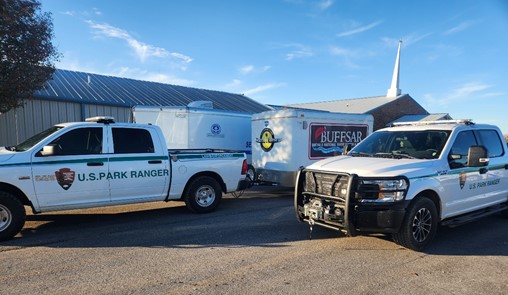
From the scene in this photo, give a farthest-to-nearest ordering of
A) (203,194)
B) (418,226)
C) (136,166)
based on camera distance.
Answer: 1. (203,194)
2. (136,166)
3. (418,226)

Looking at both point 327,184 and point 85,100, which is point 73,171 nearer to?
point 327,184

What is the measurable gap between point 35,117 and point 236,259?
1409 centimetres

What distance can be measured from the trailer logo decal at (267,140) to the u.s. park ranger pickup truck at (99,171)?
237 centimetres

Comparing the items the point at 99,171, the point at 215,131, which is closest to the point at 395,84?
the point at 215,131

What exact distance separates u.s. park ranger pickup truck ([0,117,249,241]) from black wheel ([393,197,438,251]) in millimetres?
4298

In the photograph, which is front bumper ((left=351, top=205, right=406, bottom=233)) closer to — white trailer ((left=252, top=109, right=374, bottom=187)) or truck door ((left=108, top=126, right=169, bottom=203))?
truck door ((left=108, top=126, right=169, bottom=203))

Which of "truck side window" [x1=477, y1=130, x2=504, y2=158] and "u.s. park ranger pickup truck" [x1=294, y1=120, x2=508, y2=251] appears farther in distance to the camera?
"truck side window" [x1=477, y1=130, x2=504, y2=158]

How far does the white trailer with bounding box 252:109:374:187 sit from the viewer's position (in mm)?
9797

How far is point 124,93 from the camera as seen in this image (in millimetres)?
19375

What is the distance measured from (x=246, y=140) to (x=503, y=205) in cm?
791

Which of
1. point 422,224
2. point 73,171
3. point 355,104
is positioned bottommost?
point 422,224

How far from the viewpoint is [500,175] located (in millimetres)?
6672

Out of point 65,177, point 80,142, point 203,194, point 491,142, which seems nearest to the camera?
point 65,177

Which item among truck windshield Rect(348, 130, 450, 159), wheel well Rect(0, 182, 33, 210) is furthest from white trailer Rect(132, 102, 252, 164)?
truck windshield Rect(348, 130, 450, 159)
